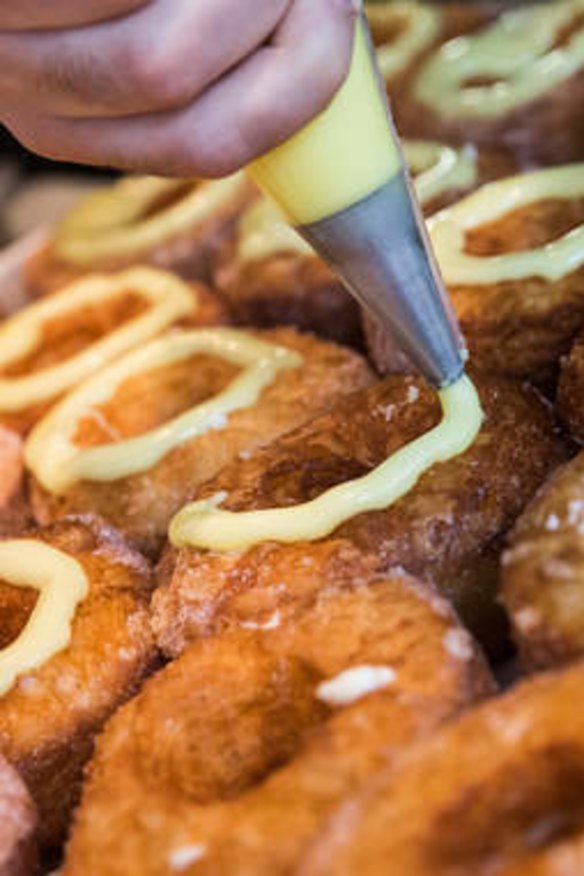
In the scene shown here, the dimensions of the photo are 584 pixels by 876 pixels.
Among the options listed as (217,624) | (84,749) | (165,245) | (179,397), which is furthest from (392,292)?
(165,245)

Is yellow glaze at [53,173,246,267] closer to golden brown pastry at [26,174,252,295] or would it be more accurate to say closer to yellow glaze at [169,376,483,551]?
golden brown pastry at [26,174,252,295]

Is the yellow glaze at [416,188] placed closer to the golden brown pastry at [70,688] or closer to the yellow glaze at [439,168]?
the yellow glaze at [439,168]

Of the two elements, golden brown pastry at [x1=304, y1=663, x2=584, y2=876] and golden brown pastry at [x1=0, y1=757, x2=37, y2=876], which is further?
golden brown pastry at [x1=0, y1=757, x2=37, y2=876]

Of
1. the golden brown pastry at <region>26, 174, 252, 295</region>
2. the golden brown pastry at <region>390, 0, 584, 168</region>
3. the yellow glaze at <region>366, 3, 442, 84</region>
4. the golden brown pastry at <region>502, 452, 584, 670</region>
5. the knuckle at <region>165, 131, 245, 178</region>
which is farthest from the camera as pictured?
the yellow glaze at <region>366, 3, 442, 84</region>

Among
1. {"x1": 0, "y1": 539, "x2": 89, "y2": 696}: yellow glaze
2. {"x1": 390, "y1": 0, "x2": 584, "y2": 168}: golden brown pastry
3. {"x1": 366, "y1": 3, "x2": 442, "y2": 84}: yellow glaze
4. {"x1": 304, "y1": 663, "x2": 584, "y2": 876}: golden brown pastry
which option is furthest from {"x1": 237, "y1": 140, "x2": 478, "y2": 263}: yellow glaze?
{"x1": 304, "y1": 663, "x2": 584, "y2": 876}: golden brown pastry

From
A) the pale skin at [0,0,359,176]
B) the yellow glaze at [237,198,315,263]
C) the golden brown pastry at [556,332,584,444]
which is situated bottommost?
the yellow glaze at [237,198,315,263]

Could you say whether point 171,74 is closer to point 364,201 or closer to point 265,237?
point 364,201

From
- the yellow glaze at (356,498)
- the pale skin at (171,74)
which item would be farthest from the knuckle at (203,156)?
the yellow glaze at (356,498)

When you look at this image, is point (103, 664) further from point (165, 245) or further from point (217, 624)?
point (165, 245)
